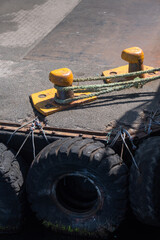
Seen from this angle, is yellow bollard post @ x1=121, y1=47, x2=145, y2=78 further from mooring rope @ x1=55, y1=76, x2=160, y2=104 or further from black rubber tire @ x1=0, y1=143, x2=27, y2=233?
black rubber tire @ x1=0, y1=143, x2=27, y2=233

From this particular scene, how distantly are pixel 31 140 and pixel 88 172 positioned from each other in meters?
0.79

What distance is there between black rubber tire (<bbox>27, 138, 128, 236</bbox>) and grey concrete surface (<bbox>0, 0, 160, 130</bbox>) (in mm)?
425

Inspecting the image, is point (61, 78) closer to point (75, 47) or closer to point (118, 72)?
point (118, 72)

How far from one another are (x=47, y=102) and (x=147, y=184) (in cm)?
163

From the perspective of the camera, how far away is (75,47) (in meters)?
5.52

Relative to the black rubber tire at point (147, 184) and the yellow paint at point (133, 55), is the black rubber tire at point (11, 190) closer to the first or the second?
the black rubber tire at point (147, 184)

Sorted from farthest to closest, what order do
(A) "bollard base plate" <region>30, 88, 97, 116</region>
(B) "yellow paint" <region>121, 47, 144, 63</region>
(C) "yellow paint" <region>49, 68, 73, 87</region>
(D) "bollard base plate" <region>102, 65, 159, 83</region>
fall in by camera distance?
(D) "bollard base plate" <region>102, 65, 159, 83</region> < (B) "yellow paint" <region>121, 47, 144, 63</region> < (A) "bollard base plate" <region>30, 88, 97, 116</region> < (C) "yellow paint" <region>49, 68, 73, 87</region>

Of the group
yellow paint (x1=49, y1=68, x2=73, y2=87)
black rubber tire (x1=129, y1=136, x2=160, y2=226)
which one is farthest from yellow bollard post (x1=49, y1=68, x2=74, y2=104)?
black rubber tire (x1=129, y1=136, x2=160, y2=226)

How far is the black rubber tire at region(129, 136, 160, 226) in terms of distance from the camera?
2.96 metres

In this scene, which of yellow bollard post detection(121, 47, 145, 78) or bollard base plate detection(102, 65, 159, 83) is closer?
yellow bollard post detection(121, 47, 145, 78)

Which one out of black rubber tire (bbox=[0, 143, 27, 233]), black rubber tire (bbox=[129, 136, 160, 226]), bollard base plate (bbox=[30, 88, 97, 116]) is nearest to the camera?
black rubber tire (bbox=[129, 136, 160, 226])

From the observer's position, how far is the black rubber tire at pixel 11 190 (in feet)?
10.9

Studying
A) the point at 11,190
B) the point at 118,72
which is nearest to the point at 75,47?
the point at 118,72

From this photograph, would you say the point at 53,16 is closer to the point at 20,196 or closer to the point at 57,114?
the point at 57,114
